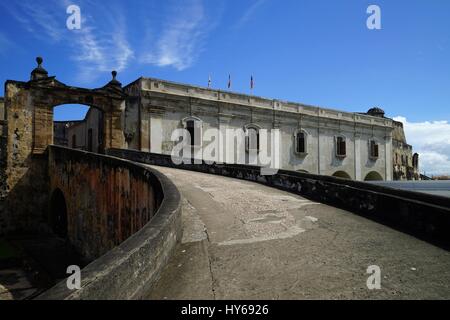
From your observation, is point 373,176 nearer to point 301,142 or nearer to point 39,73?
point 301,142

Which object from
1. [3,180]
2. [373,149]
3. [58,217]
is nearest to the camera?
[3,180]

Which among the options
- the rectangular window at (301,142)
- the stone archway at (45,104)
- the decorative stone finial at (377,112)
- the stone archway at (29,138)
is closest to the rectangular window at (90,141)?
the stone archway at (45,104)

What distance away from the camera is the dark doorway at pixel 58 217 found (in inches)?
575

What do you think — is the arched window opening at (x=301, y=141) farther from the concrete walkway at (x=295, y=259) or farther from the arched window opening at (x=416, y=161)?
the arched window opening at (x=416, y=161)

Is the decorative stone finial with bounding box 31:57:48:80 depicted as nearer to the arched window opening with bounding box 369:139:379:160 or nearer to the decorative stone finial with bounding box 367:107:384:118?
the arched window opening with bounding box 369:139:379:160

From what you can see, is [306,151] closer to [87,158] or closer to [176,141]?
[176,141]

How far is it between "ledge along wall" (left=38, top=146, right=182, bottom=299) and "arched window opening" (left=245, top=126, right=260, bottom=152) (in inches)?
445

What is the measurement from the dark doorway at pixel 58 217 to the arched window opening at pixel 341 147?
797 inches

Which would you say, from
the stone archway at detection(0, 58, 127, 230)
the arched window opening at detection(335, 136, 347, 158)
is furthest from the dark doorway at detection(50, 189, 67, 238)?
the arched window opening at detection(335, 136, 347, 158)

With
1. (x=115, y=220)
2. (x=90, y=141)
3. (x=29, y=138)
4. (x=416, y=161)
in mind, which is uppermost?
(x=90, y=141)

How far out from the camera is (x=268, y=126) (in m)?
21.2

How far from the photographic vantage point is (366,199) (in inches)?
206

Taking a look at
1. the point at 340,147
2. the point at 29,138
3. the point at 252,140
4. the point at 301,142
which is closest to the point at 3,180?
the point at 29,138

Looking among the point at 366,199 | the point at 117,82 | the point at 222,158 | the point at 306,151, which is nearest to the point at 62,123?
the point at 117,82
